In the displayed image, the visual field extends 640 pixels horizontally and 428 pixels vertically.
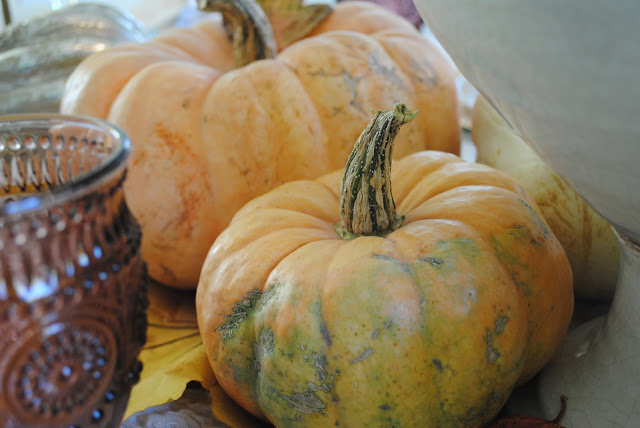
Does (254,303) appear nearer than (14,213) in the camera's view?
No

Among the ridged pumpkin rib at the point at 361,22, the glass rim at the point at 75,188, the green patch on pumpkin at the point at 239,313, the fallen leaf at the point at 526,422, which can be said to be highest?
the glass rim at the point at 75,188

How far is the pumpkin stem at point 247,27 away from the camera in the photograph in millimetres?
966

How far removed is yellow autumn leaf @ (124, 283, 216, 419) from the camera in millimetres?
737

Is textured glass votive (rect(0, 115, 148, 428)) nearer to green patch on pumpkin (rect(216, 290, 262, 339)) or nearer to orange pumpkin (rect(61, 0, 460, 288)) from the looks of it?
green patch on pumpkin (rect(216, 290, 262, 339))

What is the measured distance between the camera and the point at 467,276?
0.57 metres

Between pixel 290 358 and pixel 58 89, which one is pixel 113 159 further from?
pixel 58 89

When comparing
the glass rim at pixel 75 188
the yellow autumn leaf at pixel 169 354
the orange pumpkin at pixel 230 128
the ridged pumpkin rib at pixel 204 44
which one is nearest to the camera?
the glass rim at pixel 75 188

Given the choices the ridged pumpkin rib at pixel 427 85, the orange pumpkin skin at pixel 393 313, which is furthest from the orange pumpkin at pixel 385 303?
the ridged pumpkin rib at pixel 427 85

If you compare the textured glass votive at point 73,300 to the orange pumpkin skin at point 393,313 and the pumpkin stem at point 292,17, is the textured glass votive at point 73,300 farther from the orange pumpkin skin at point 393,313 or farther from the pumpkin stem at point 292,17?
the pumpkin stem at point 292,17

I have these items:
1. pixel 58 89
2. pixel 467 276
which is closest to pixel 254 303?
pixel 467 276

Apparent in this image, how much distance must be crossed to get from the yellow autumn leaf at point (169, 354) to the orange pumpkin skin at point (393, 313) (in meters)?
0.09

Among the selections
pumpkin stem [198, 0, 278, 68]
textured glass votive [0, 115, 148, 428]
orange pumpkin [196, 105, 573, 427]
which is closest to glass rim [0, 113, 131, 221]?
textured glass votive [0, 115, 148, 428]

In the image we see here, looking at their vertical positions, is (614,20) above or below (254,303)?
above

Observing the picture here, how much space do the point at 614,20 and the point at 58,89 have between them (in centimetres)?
133
